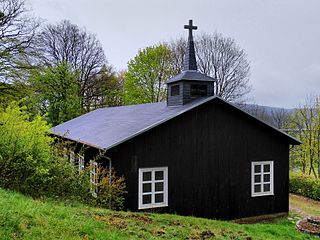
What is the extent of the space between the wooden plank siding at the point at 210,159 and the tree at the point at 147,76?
21.0m

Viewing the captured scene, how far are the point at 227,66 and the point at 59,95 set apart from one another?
16592 mm

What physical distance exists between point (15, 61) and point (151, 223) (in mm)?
19053

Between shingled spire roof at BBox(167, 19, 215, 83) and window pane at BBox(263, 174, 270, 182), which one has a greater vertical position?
shingled spire roof at BBox(167, 19, 215, 83)

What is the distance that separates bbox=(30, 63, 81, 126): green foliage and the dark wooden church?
58.4ft

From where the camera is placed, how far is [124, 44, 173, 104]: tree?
115 ft

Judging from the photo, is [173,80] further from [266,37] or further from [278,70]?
[278,70]

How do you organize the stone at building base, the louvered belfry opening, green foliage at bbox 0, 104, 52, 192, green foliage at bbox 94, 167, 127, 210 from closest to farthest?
1. green foliage at bbox 0, 104, 52, 192
2. the stone at building base
3. green foliage at bbox 94, 167, 127, 210
4. the louvered belfry opening

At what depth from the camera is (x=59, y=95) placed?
112 feet

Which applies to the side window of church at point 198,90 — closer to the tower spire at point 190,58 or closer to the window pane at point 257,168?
the tower spire at point 190,58

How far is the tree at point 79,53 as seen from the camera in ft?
116

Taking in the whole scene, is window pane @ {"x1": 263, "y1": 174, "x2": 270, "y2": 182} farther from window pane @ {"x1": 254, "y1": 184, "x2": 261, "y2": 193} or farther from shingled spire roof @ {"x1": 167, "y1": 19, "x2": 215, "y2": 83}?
shingled spire roof @ {"x1": 167, "y1": 19, "x2": 215, "y2": 83}

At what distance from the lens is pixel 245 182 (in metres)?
14.3

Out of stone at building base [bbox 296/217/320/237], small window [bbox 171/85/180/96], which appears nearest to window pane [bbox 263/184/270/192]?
stone at building base [bbox 296/217/320/237]

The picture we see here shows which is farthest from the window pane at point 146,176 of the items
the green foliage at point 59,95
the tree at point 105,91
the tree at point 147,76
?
the tree at point 105,91
